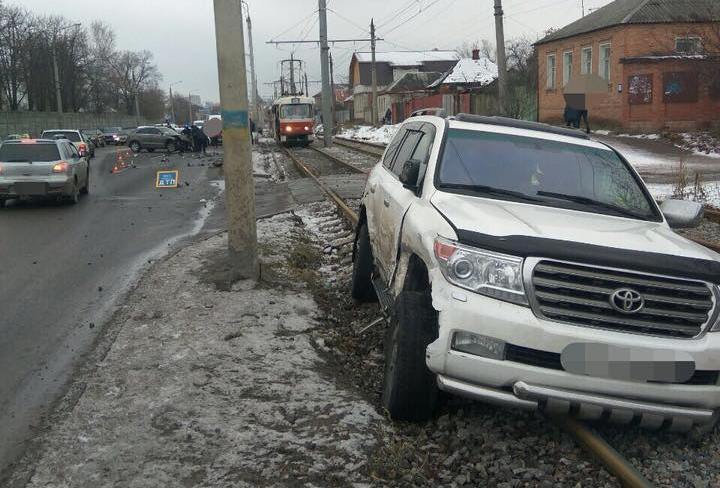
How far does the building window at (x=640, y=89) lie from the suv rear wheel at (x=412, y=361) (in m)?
32.0

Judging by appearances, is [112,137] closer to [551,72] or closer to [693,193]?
[551,72]

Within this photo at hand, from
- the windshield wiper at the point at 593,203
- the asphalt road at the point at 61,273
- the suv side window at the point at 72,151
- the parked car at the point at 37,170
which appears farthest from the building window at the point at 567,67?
the windshield wiper at the point at 593,203

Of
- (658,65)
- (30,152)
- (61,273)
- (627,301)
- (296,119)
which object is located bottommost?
(61,273)

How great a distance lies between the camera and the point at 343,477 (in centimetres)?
362

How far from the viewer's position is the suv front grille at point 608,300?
359 centimetres

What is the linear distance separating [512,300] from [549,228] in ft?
1.86

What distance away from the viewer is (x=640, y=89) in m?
32.9

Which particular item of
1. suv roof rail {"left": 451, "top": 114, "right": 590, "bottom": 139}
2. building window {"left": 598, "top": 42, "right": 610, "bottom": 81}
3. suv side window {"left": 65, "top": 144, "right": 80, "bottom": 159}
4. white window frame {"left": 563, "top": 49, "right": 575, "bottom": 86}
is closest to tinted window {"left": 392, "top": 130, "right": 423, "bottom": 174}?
suv roof rail {"left": 451, "top": 114, "right": 590, "bottom": 139}

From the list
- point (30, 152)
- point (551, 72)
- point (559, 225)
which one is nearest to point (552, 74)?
point (551, 72)

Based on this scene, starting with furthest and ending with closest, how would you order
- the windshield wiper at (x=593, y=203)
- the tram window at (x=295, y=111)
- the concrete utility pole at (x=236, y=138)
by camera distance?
the tram window at (x=295, y=111) < the concrete utility pole at (x=236, y=138) < the windshield wiper at (x=593, y=203)

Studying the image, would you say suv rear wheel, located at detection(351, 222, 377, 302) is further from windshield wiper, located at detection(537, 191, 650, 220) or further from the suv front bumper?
the suv front bumper

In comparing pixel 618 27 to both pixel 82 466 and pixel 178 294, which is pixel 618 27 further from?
pixel 82 466

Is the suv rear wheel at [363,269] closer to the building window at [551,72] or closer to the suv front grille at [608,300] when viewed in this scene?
the suv front grille at [608,300]

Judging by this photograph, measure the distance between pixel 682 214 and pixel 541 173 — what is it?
3.20 ft
